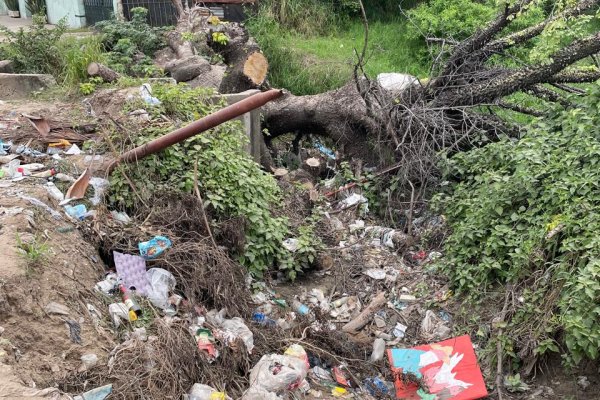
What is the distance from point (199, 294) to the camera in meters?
3.86

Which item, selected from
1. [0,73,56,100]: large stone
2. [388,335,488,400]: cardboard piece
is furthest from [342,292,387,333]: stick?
[0,73,56,100]: large stone

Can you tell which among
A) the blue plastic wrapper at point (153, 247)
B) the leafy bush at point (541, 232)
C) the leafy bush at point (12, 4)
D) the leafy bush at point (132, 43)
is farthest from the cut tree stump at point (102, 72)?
the leafy bush at point (12, 4)

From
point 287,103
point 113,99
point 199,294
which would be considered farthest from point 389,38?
point 199,294

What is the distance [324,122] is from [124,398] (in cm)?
453

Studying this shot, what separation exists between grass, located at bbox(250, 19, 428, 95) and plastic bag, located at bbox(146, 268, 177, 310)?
203 inches

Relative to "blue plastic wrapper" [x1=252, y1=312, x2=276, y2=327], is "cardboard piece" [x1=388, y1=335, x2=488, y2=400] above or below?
below

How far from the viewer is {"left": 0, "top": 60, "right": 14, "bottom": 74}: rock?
21.6 ft

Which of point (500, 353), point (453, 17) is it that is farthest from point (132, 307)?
point (453, 17)

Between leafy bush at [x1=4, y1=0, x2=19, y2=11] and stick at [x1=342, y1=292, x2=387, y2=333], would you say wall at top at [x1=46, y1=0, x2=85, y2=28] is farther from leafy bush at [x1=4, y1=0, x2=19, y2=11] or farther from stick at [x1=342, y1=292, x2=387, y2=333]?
stick at [x1=342, y1=292, x2=387, y2=333]

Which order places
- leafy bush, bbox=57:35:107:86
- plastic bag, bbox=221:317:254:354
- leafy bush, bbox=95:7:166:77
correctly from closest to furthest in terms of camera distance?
plastic bag, bbox=221:317:254:354 → leafy bush, bbox=57:35:107:86 → leafy bush, bbox=95:7:166:77

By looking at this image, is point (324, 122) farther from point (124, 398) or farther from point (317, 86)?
point (124, 398)

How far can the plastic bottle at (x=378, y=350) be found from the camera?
4.04m

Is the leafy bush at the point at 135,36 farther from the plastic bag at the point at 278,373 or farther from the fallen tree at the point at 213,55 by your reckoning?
the plastic bag at the point at 278,373

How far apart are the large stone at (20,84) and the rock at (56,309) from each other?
3.83 m
